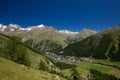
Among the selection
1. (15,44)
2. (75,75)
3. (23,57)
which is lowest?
(75,75)

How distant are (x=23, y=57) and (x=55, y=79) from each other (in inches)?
1871

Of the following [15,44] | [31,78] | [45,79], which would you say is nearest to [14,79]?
[31,78]

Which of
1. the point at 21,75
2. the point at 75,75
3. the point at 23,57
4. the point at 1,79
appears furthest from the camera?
the point at 23,57

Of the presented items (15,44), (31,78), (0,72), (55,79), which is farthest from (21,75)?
(15,44)

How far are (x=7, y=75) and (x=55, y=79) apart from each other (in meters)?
17.2

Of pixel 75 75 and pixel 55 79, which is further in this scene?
pixel 75 75

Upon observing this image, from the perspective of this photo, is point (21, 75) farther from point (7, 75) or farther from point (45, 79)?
→ point (45, 79)

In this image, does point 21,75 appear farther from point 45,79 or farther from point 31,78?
point 45,79

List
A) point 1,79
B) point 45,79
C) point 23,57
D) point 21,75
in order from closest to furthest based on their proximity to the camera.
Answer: point 1,79 → point 21,75 → point 45,79 → point 23,57

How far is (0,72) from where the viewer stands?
40.4 metres

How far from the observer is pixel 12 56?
298ft

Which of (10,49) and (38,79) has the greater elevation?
(10,49)

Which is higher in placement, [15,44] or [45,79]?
[15,44]

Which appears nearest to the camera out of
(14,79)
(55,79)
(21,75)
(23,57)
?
(14,79)
